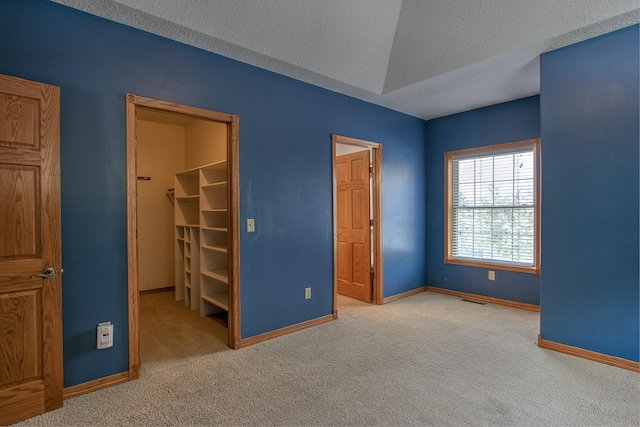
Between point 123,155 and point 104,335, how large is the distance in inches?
50.9

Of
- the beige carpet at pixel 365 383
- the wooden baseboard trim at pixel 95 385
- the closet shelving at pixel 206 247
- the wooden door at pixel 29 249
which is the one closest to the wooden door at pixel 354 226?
the beige carpet at pixel 365 383

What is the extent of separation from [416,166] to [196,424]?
4.22 m

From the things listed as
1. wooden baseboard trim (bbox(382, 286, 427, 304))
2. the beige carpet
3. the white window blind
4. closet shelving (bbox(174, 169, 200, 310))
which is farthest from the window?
closet shelving (bbox(174, 169, 200, 310))

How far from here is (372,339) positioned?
3.23 metres

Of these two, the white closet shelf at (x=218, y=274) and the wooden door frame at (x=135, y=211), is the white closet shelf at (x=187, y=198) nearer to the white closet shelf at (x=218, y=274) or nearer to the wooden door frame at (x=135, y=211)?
the white closet shelf at (x=218, y=274)

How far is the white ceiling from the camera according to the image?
2.46 meters

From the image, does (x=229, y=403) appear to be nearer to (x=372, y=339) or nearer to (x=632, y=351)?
(x=372, y=339)

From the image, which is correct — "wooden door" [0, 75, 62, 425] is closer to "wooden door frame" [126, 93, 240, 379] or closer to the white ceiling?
"wooden door frame" [126, 93, 240, 379]

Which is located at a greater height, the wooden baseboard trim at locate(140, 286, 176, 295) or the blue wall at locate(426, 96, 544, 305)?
the blue wall at locate(426, 96, 544, 305)

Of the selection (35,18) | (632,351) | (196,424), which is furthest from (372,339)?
(35,18)

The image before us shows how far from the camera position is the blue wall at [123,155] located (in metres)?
2.24

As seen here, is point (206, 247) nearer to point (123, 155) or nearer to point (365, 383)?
point (123, 155)

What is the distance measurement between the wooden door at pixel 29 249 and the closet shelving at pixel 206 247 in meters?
1.70

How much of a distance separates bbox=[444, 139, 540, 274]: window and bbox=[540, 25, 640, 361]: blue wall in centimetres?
124
